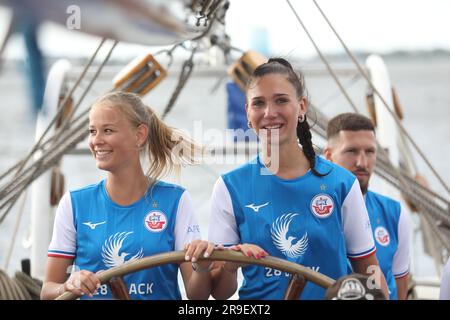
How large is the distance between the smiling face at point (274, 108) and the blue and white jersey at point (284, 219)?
0.34 feet

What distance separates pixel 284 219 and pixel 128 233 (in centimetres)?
40

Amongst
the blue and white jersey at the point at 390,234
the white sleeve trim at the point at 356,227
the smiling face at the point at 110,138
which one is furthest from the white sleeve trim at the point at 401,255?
the smiling face at the point at 110,138

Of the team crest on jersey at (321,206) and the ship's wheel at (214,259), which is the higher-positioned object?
the team crest on jersey at (321,206)

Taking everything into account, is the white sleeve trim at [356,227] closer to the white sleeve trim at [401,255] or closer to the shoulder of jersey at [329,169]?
the shoulder of jersey at [329,169]

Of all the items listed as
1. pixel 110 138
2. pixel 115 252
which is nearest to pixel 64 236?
pixel 115 252

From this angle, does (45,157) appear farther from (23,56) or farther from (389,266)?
(23,56)

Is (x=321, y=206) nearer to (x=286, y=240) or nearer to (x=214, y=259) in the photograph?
(x=286, y=240)

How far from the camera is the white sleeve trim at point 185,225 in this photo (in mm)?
2025

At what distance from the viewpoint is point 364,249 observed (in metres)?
1.99

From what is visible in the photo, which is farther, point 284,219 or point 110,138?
point 110,138

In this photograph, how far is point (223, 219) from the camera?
1942 mm

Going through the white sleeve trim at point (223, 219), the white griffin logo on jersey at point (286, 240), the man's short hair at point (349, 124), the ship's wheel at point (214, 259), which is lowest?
the ship's wheel at point (214, 259)
